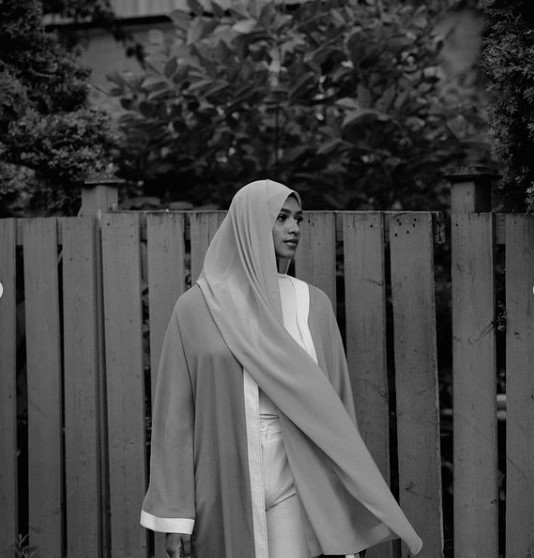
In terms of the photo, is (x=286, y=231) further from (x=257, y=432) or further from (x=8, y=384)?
(x=8, y=384)

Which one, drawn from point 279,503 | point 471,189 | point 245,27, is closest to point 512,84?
point 471,189

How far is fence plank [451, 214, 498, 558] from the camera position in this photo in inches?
146

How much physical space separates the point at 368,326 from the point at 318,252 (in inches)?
15.4

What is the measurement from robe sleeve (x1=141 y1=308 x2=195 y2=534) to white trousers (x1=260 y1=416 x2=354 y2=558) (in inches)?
10.5

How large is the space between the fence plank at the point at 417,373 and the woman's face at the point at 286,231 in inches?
30.0

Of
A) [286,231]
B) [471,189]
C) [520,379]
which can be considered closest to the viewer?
[286,231]

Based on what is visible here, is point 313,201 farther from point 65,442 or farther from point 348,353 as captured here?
point 65,442

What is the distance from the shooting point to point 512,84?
3479 millimetres

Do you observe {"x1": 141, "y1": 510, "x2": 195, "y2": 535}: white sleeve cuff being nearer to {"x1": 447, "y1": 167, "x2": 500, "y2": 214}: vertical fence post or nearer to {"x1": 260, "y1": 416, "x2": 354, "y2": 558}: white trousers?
{"x1": 260, "y1": 416, "x2": 354, "y2": 558}: white trousers

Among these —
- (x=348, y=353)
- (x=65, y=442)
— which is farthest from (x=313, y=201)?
(x=65, y=442)

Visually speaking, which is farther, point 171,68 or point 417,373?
point 171,68

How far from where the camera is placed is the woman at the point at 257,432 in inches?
120

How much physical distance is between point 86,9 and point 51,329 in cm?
289

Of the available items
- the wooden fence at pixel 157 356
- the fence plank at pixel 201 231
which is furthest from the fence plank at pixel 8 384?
the fence plank at pixel 201 231
